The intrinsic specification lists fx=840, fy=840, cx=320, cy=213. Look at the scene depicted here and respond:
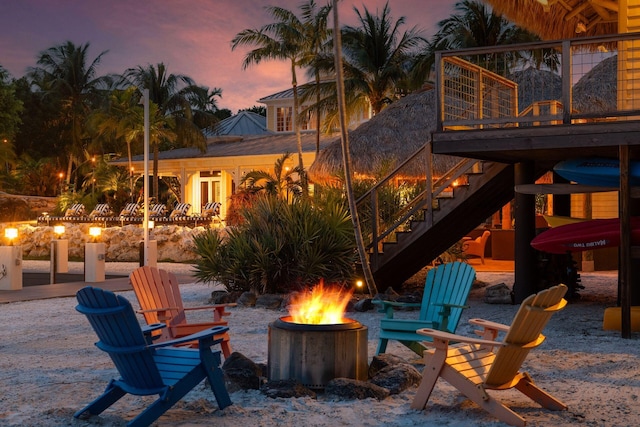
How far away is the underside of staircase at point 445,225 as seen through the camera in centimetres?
1257

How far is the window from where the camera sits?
39250 mm

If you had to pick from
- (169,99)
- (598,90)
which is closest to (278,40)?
(169,99)

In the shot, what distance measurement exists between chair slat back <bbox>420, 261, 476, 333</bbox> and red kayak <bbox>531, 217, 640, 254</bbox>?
282 centimetres

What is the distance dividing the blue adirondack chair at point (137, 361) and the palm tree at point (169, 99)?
111ft

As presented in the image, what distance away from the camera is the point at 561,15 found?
15.0 meters

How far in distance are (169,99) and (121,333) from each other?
126ft

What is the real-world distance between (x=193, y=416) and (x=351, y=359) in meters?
1.31

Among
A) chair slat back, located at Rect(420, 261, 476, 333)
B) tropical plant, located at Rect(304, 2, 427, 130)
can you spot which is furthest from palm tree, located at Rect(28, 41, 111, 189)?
chair slat back, located at Rect(420, 261, 476, 333)

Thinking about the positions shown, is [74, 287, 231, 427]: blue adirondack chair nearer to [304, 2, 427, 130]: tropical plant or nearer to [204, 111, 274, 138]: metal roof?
[304, 2, 427, 130]: tropical plant

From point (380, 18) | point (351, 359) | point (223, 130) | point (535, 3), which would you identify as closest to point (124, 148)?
point (223, 130)

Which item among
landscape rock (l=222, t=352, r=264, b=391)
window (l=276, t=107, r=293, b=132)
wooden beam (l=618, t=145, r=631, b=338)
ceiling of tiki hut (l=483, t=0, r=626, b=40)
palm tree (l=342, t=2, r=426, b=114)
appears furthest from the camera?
window (l=276, t=107, r=293, b=132)

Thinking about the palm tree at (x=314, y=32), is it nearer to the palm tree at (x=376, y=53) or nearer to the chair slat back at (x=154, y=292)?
the palm tree at (x=376, y=53)

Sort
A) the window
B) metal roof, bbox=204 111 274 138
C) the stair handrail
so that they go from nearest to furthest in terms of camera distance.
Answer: the stair handrail < the window < metal roof, bbox=204 111 274 138

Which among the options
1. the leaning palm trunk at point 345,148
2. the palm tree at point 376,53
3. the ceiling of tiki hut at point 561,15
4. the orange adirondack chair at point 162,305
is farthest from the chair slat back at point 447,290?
the palm tree at point 376,53
